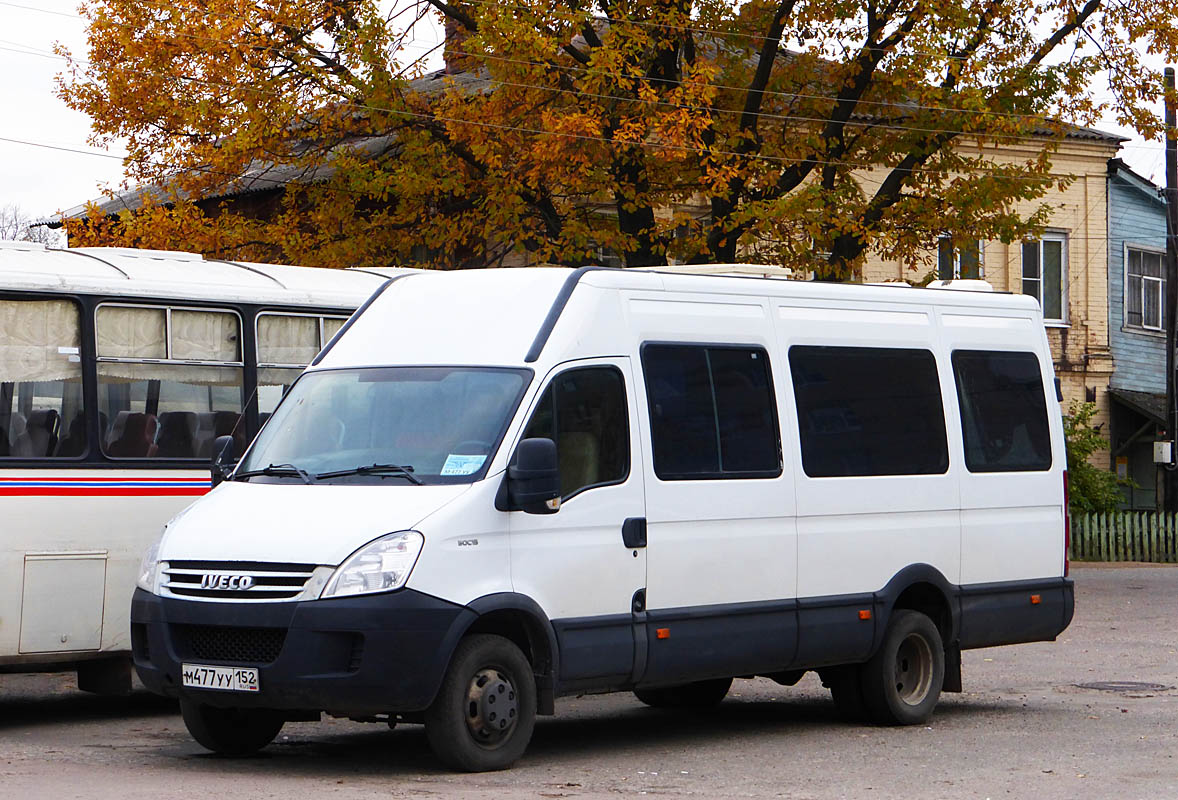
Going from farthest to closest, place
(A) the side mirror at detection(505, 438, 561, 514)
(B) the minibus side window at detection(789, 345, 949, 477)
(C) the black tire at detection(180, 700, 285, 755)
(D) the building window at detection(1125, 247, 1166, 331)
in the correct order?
1. (D) the building window at detection(1125, 247, 1166, 331)
2. (B) the minibus side window at detection(789, 345, 949, 477)
3. (C) the black tire at detection(180, 700, 285, 755)
4. (A) the side mirror at detection(505, 438, 561, 514)

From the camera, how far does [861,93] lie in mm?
24922

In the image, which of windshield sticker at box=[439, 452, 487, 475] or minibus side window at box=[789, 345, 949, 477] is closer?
windshield sticker at box=[439, 452, 487, 475]

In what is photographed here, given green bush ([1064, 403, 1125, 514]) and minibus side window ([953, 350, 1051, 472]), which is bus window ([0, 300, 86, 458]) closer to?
minibus side window ([953, 350, 1051, 472])

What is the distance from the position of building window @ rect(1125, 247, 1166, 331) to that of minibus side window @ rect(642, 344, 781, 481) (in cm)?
3090

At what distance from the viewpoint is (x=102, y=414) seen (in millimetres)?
12547

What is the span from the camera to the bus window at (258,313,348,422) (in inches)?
534

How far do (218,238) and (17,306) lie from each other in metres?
12.3

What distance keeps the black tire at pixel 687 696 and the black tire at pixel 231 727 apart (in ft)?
11.3

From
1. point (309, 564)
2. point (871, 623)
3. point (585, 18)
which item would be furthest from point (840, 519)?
point (585, 18)

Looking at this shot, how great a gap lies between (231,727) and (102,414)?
9.64ft

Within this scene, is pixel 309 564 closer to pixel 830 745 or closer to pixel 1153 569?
pixel 830 745

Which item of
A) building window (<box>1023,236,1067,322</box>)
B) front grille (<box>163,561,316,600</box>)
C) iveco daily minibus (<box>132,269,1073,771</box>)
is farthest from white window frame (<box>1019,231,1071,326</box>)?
front grille (<box>163,561,316,600</box>)

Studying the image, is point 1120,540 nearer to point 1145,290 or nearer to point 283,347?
point 1145,290

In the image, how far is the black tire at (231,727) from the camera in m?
10.4
